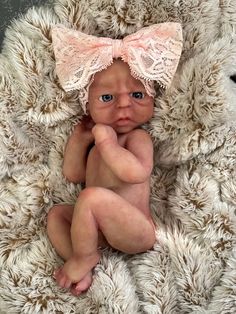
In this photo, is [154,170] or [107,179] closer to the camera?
[107,179]

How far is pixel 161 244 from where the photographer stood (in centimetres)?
131

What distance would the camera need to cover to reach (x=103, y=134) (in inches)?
53.5

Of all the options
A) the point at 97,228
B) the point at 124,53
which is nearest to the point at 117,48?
the point at 124,53

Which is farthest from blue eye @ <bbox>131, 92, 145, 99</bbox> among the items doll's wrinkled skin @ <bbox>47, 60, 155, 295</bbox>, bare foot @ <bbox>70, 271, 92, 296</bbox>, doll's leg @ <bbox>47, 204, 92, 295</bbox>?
bare foot @ <bbox>70, 271, 92, 296</bbox>

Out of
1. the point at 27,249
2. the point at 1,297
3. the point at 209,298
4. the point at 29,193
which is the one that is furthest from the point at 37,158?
the point at 209,298

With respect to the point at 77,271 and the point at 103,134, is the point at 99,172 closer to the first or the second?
the point at 103,134

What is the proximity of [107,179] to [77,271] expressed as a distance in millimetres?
220

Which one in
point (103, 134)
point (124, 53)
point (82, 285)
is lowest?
point (82, 285)

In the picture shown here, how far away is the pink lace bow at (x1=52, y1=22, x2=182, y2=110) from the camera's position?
1371mm

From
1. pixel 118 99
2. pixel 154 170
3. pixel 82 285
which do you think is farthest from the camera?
pixel 154 170

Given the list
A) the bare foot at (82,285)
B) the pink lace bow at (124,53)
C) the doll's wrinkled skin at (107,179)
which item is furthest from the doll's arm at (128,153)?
the bare foot at (82,285)

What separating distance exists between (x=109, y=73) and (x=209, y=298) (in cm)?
52

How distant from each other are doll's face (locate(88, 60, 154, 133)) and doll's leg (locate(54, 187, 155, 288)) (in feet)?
0.61

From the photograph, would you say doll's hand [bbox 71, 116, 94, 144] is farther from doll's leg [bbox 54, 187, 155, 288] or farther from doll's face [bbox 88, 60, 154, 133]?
doll's leg [bbox 54, 187, 155, 288]
